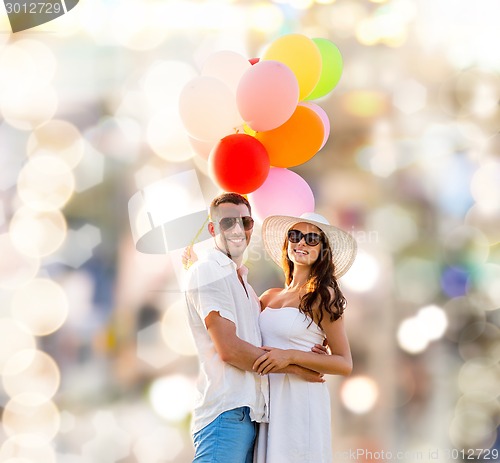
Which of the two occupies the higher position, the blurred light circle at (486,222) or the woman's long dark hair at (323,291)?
the blurred light circle at (486,222)

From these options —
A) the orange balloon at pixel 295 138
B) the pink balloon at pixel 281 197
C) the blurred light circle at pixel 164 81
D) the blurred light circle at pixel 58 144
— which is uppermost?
the blurred light circle at pixel 164 81

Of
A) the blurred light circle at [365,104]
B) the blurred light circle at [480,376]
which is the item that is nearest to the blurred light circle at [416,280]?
the blurred light circle at [480,376]

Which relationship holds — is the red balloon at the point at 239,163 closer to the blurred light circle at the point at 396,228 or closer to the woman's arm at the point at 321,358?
the woman's arm at the point at 321,358

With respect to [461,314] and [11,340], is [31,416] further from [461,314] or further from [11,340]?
[461,314]

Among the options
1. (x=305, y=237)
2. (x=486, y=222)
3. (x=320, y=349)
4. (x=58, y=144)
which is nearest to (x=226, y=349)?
(x=320, y=349)

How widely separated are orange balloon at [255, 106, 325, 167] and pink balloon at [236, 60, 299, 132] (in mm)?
52

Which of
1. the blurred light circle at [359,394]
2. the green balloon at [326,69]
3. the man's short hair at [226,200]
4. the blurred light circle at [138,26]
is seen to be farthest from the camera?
A: the blurred light circle at [138,26]

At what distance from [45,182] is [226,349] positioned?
4.14ft

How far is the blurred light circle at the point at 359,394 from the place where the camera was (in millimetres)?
2161

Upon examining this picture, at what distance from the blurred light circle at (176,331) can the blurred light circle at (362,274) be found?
1.83ft

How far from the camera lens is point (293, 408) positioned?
4.08 ft

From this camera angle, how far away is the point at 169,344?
2111 mm

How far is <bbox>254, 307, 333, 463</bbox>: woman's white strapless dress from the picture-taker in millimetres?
1223

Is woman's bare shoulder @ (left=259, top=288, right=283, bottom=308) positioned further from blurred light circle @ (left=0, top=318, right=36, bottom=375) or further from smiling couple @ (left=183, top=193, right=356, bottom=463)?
blurred light circle @ (left=0, top=318, right=36, bottom=375)
